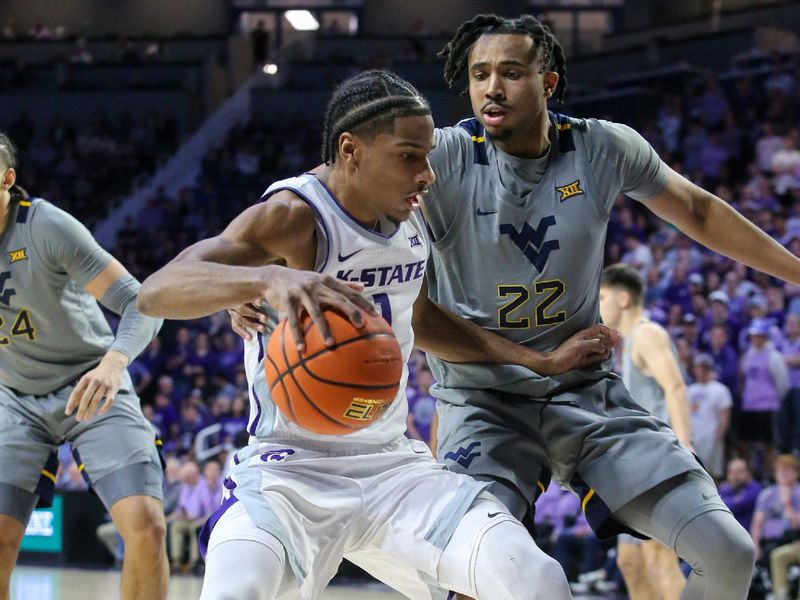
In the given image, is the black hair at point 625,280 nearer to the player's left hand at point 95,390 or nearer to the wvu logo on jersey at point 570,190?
the wvu logo on jersey at point 570,190

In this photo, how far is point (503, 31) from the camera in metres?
3.66

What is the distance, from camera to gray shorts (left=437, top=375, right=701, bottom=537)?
3434mm

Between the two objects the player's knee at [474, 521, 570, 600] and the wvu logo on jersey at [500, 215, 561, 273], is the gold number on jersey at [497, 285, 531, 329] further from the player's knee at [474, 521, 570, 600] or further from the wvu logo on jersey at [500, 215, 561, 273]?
the player's knee at [474, 521, 570, 600]

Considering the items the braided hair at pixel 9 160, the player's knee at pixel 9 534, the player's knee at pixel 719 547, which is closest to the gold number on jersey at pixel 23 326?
the braided hair at pixel 9 160

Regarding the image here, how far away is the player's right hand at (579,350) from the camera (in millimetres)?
3529

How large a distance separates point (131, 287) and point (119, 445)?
641 mm

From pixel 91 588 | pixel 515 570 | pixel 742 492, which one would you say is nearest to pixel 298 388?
pixel 515 570

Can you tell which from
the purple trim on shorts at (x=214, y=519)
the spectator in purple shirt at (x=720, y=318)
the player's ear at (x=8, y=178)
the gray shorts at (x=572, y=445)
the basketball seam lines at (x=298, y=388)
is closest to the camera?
the basketball seam lines at (x=298, y=388)

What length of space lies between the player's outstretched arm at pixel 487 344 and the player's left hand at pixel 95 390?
1.31 meters

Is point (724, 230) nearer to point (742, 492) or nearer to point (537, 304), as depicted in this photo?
point (537, 304)

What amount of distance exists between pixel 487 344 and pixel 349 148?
2.61 ft

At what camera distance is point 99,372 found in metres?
4.23

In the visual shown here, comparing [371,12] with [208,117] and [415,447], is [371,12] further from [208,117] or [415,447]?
[415,447]

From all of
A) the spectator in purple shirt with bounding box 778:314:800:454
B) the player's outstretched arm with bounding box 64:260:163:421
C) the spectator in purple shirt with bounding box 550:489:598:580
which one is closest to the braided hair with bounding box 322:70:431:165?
the player's outstretched arm with bounding box 64:260:163:421
